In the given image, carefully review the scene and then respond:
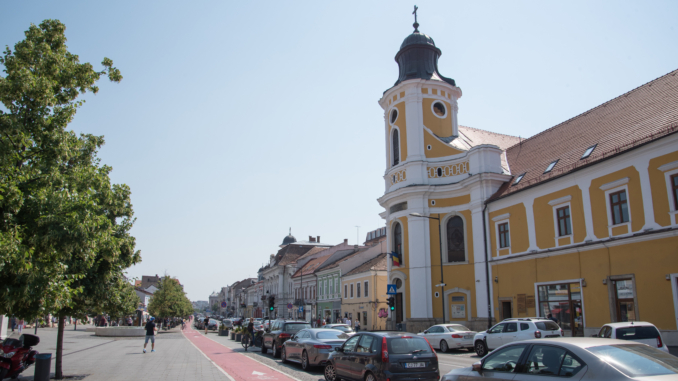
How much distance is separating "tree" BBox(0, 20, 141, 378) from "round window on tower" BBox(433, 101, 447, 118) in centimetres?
2782

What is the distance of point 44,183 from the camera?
30.6 feet

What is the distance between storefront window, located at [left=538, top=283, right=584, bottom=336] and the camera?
73.7 feet

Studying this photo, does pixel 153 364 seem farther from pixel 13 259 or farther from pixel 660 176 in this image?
pixel 660 176

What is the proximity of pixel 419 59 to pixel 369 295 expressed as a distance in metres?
21.2

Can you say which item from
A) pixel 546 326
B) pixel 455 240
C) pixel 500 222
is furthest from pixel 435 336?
pixel 455 240

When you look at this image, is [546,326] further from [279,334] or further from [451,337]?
[279,334]

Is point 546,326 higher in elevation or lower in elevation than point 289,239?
lower

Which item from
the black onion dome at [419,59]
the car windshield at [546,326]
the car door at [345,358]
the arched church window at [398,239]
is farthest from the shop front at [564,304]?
the black onion dome at [419,59]

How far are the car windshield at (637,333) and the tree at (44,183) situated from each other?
13075 mm

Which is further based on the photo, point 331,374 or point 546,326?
point 546,326

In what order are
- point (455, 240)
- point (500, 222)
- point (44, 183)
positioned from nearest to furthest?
point (44, 183), point (500, 222), point (455, 240)

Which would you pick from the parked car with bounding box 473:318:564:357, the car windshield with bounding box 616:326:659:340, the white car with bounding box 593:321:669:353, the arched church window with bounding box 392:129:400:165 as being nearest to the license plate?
the white car with bounding box 593:321:669:353

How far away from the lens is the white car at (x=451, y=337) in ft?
74.3

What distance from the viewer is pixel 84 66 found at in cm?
1127
